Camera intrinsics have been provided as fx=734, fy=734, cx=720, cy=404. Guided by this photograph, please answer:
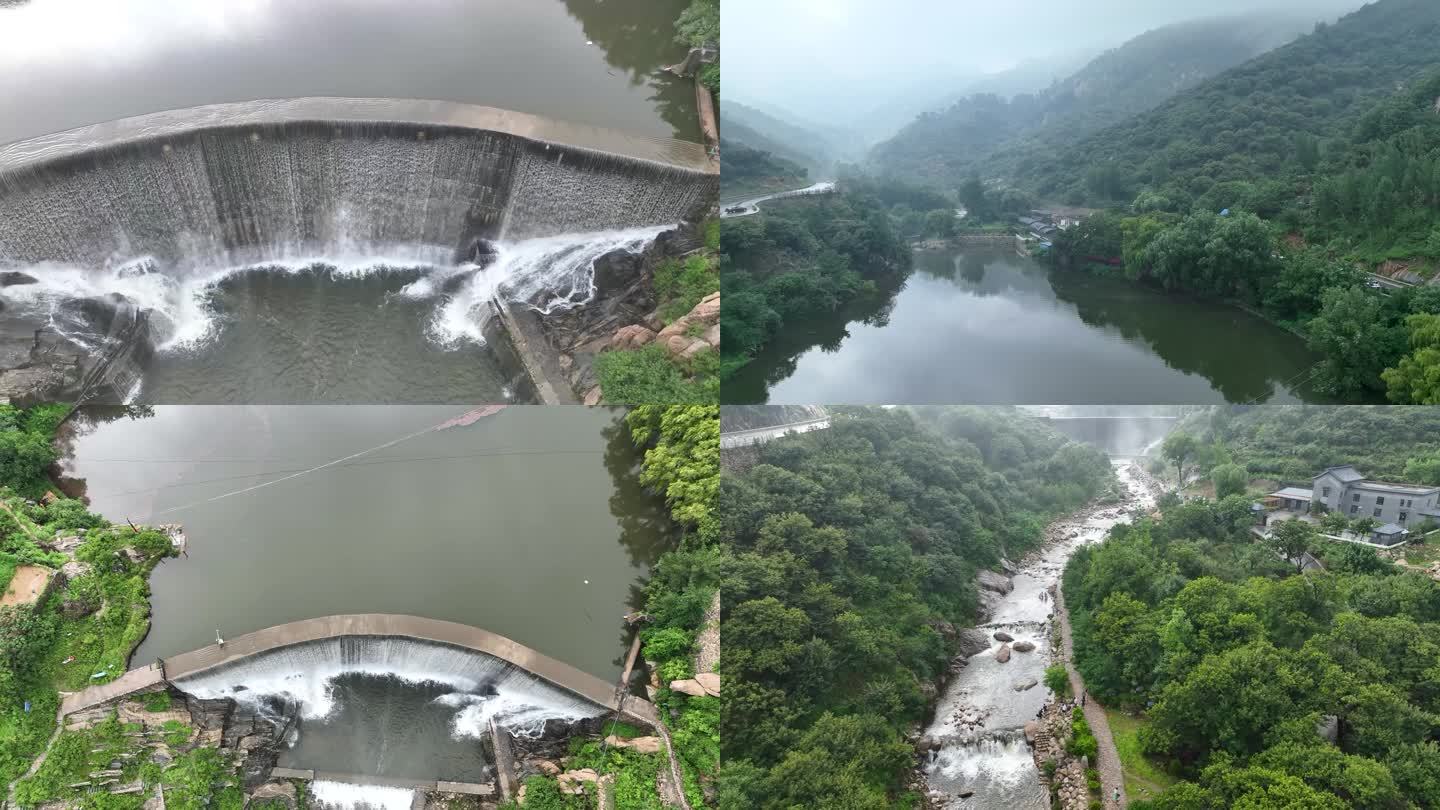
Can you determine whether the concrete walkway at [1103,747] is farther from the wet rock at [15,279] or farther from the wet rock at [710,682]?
the wet rock at [15,279]

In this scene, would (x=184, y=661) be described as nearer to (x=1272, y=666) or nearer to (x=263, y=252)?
(x=263, y=252)

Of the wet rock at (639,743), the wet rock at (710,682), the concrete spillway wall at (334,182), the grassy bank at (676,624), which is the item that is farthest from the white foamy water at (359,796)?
the concrete spillway wall at (334,182)

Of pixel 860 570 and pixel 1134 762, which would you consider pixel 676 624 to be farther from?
pixel 1134 762

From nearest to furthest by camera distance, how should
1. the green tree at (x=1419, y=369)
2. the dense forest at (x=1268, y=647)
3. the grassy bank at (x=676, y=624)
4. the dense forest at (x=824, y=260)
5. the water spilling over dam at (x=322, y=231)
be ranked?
1. the dense forest at (x=1268, y=647)
2. the green tree at (x=1419, y=369)
3. the grassy bank at (x=676, y=624)
4. the dense forest at (x=824, y=260)
5. the water spilling over dam at (x=322, y=231)

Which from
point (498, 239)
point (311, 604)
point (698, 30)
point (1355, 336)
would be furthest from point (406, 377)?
point (1355, 336)

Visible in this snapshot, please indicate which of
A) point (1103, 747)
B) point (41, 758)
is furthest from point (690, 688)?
point (41, 758)

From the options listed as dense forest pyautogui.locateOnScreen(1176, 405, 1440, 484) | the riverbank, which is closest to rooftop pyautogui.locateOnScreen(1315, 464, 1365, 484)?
dense forest pyautogui.locateOnScreen(1176, 405, 1440, 484)
